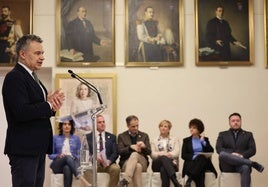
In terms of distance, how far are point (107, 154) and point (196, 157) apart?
1.46m

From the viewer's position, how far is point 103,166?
298 inches

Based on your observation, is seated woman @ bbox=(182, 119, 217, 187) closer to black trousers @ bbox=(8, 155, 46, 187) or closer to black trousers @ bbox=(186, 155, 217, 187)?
black trousers @ bbox=(186, 155, 217, 187)

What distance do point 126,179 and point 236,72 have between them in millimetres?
3182

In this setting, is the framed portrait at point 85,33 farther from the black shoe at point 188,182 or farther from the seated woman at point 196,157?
the black shoe at point 188,182

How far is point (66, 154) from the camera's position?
299 inches

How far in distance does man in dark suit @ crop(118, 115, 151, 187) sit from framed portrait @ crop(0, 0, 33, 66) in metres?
2.74

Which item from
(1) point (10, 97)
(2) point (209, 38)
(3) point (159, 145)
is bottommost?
(3) point (159, 145)

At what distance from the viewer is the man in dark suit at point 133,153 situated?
24.2 feet

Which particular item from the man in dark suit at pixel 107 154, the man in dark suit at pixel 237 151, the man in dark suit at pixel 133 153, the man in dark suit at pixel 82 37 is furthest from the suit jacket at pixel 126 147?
the man in dark suit at pixel 82 37

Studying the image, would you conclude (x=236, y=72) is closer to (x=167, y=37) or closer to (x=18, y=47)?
(x=167, y=37)

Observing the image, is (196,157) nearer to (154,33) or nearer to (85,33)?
(154,33)

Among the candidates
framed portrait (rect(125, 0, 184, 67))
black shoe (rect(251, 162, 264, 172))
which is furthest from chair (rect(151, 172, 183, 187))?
framed portrait (rect(125, 0, 184, 67))

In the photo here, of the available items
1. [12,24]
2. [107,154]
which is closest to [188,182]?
[107,154]

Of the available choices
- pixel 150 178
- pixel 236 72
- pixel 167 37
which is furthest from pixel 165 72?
pixel 150 178
